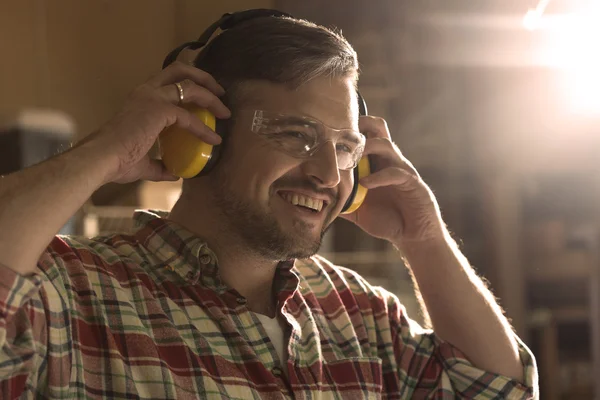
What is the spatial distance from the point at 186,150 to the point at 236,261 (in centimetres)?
23

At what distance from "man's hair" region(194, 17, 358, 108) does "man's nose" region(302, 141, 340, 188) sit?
12 cm

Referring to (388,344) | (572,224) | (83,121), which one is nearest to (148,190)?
(83,121)

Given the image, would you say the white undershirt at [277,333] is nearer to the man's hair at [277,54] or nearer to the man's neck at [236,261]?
the man's neck at [236,261]

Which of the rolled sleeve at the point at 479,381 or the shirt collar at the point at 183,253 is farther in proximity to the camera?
the rolled sleeve at the point at 479,381

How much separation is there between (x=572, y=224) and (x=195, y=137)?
1.77m

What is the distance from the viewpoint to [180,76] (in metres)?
1.16

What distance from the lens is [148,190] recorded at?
7.16 ft

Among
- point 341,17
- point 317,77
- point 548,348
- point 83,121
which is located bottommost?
point 548,348

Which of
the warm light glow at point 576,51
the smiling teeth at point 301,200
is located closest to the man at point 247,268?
the smiling teeth at point 301,200

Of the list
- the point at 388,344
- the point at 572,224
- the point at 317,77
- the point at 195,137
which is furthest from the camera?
the point at 572,224

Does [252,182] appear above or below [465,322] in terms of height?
above

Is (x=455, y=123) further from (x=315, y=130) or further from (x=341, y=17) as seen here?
(x=315, y=130)

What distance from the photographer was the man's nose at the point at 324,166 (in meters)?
1.24

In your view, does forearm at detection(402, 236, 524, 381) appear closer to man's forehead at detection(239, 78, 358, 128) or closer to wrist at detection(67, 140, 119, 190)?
man's forehead at detection(239, 78, 358, 128)
